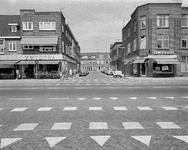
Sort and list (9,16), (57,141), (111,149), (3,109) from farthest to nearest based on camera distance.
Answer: (9,16) → (3,109) → (57,141) → (111,149)

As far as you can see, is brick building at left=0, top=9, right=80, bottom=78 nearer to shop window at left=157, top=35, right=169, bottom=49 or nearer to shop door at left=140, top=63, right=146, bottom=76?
shop door at left=140, top=63, right=146, bottom=76

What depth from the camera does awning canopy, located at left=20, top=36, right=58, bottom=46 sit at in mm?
32134

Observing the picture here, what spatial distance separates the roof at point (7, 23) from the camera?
3356cm

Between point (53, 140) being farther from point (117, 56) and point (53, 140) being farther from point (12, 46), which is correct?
point (117, 56)

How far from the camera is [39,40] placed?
32.6m

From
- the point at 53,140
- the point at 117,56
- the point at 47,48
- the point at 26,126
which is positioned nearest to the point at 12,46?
the point at 47,48

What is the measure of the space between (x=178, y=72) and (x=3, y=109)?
3105 centimetres

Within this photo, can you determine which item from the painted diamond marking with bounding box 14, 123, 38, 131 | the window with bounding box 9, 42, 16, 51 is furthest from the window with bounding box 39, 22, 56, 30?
the painted diamond marking with bounding box 14, 123, 38, 131

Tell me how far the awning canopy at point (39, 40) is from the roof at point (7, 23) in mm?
2188

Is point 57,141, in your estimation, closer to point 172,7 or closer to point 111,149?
point 111,149

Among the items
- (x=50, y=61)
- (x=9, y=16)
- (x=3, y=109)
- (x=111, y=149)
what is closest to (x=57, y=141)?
(x=111, y=149)

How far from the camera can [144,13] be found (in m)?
34.0

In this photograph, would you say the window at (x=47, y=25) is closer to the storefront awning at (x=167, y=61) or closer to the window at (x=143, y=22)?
the window at (x=143, y=22)

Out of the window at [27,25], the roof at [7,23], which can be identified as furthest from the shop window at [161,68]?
the roof at [7,23]
